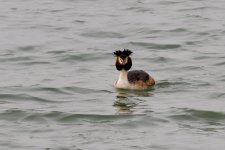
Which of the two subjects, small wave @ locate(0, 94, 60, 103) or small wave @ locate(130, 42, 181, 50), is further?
small wave @ locate(130, 42, 181, 50)

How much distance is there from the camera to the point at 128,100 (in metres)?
19.8

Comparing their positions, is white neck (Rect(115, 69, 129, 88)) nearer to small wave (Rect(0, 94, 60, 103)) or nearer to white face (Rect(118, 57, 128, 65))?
white face (Rect(118, 57, 128, 65))

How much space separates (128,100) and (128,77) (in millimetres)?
1151

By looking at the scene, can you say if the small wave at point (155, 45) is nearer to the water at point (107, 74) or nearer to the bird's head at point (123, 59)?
the water at point (107, 74)

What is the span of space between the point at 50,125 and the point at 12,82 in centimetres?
426

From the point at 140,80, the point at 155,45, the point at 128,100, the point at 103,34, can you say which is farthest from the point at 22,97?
the point at 103,34

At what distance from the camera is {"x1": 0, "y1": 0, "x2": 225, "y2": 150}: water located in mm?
16312

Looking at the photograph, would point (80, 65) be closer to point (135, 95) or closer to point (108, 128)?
point (135, 95)

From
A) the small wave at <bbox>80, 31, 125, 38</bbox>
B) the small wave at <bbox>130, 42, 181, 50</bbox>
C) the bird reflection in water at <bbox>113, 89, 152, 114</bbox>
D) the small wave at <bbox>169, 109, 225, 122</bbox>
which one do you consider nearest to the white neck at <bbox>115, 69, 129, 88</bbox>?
the bird reflection in water at <bbox>113, 89, 152, 114</bbox>

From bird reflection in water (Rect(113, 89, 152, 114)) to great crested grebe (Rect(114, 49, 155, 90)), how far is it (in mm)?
150

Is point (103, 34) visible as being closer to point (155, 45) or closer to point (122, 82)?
point (155, 45)

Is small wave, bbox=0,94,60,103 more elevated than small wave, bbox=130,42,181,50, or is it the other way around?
small wave, bbox=130,42,181,50

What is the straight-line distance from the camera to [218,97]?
63.5 ft

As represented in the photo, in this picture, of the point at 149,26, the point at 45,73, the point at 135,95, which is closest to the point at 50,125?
the point at 135,95
